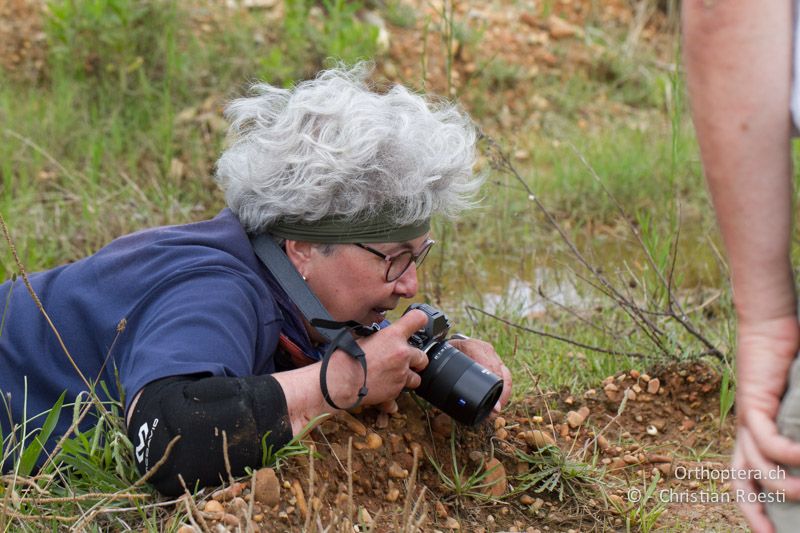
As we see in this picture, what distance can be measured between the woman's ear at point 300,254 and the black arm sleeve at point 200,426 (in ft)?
1.60

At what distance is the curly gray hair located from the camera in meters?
2.50

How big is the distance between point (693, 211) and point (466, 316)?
2070mm

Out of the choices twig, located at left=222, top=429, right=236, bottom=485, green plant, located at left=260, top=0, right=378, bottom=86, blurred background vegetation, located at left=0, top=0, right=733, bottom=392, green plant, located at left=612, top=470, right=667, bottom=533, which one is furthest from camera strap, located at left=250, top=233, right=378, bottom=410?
green plant, located at left=260, top=0, right=378, bottom=86

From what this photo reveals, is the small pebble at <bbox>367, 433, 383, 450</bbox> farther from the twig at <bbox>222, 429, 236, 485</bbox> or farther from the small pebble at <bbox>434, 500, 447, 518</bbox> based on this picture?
the twig at <bbox>222, 429, 236, 485</bbox>

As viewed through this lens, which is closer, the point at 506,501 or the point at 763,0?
the point at 763,0

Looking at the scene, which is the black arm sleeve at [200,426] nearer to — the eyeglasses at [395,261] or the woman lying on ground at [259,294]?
the woman lying on ground at [259,294]

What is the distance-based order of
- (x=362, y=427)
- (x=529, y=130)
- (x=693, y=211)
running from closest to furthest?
(x=362, y=427) → (x=693, y=211) → (x=529, y=130)

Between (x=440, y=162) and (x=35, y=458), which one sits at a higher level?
(x=440, y=162)

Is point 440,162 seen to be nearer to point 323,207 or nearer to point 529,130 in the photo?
point 323,207

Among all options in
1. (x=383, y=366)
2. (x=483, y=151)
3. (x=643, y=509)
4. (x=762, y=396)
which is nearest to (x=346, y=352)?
(x=383, y=366)

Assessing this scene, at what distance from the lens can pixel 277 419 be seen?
2133 mm

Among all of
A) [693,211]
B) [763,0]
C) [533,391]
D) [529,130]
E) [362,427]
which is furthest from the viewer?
[529,130]

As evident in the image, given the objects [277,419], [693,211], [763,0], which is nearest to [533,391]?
[277,419]

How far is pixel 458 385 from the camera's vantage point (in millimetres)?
2395
